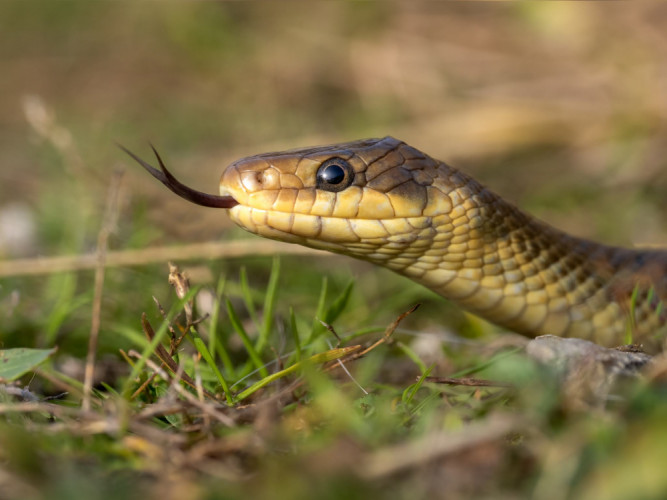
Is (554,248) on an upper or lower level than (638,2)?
lower

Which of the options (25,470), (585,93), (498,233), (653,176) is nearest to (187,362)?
(25,470)

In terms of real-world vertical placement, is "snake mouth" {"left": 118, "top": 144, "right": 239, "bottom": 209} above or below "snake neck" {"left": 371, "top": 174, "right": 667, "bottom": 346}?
above

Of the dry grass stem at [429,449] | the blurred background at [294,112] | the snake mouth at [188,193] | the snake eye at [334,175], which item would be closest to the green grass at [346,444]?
the dry grass stem at [429,449]

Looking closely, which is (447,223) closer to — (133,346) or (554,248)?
(554,248)

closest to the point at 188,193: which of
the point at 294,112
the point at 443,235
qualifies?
the point at 443,235

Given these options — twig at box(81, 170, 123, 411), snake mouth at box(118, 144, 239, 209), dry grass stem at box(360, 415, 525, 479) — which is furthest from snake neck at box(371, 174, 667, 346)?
dry grass stem at box(360, 415, 525, 479)

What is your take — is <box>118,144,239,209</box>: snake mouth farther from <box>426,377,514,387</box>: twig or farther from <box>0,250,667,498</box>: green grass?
<box>426,377,514,387</box>: twig
